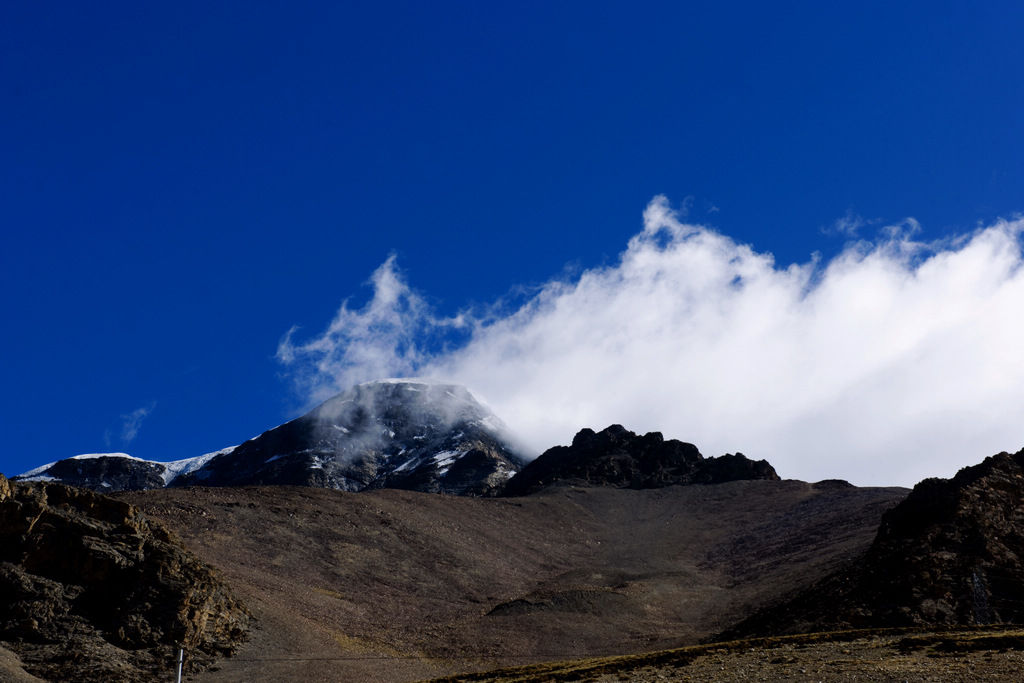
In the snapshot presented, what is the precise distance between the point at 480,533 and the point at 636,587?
83.0 feet

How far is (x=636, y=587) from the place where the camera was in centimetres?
7575

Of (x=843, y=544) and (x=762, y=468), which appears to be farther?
(x=762, y=468)

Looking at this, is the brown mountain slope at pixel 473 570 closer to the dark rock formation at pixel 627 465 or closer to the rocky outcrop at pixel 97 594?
the rocky outcrop at pixel 97 594

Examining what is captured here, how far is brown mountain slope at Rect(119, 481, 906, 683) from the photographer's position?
53000 millimetres

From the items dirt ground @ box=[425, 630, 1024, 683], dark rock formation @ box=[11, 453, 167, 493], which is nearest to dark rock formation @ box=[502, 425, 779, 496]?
dark rock formation @ box=[11, 453, 167, 493]

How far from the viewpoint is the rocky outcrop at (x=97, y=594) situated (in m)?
40.0

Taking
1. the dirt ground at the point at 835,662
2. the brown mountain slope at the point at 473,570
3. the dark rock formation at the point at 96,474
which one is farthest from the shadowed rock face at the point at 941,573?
the dark rock formation at the point at 96,474

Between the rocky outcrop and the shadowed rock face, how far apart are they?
105 feet

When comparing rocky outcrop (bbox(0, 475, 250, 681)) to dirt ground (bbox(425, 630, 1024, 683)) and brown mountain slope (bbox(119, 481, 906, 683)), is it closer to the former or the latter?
brown mountain slope (bbox(119, 481, 906, 683))

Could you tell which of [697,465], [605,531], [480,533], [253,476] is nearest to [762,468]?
[697,465]

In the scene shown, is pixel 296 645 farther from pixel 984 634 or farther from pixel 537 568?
pixel 537 568

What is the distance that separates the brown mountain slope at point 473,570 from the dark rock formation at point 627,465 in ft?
89.2

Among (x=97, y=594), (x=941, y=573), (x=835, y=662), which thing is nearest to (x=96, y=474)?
(x=97, y=594)

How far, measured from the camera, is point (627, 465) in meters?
156
